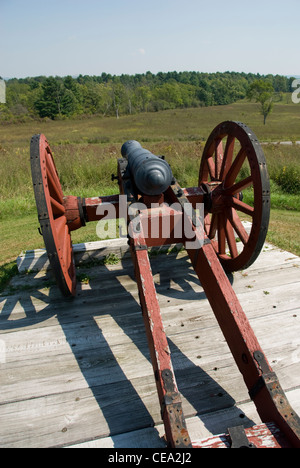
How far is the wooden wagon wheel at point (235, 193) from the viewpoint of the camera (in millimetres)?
2660

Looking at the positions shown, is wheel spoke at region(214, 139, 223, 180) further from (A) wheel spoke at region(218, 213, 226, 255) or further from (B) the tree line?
(B) the tree line

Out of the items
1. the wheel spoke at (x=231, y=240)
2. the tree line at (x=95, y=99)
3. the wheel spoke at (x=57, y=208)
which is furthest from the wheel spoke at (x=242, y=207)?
the tree line at (x=95, y=99)

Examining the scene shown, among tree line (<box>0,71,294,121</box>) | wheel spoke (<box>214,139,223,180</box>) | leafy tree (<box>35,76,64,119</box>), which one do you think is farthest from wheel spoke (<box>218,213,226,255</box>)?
leafy tree (<box>35,76,64,119</box>)

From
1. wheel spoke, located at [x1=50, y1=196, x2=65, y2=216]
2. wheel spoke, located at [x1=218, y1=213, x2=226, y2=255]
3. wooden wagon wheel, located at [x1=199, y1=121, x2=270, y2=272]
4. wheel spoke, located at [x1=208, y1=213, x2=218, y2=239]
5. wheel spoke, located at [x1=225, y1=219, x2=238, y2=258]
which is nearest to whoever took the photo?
wooden wagon wheel, located at [x1=199, y1=121, x2=270, y2=272]

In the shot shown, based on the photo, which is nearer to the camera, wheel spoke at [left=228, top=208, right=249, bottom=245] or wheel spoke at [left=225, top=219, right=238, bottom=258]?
wheel spoke at [left=228, top=208, right=249, bottom=245]

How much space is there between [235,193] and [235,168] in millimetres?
243

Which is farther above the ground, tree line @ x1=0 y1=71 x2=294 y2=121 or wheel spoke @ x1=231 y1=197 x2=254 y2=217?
tree line @ x1=0 y1=71 x2=294 y2=121

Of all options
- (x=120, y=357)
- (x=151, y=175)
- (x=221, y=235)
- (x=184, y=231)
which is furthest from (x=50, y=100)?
(x=120, y=357)

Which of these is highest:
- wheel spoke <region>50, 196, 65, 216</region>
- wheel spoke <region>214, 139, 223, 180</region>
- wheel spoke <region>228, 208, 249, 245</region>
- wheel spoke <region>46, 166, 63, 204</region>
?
wheel spoke <region>214, 139, 223, 180</region>

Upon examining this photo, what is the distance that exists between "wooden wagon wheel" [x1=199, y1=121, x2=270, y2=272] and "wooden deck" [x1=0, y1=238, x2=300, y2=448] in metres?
0.50

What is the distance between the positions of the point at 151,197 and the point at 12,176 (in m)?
6.48

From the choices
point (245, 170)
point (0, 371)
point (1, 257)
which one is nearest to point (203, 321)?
point (0, 371)

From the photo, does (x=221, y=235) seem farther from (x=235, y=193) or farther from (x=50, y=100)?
(x=50, y=100)

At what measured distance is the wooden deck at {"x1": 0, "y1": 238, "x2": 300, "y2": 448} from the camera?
2000 mm
